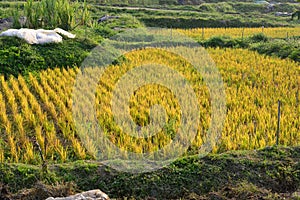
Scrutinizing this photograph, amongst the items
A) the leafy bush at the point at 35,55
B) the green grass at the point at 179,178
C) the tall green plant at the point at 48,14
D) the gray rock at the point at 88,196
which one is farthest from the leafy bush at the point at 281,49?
the gray rock at the point at 88,196

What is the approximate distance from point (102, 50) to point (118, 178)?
5.80 m

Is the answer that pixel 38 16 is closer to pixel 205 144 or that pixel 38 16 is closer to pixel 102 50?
pixel 102 50

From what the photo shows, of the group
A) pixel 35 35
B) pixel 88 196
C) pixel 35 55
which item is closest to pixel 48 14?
pixel 35 35

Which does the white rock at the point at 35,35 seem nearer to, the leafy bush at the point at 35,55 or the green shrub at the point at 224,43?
the leafy bush at the point at 35,55

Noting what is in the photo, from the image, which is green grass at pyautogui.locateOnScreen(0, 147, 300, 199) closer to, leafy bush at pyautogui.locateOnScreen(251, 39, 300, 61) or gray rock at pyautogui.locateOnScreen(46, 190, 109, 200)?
gray rock at pyautogui.locateOnScreen(46, 190, 109, 200)

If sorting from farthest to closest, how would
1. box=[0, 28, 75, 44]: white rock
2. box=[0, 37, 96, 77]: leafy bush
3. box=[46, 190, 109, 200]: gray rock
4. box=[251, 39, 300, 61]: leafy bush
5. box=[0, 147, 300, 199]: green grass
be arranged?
box=[251, 39, 300, 61]: leafy bush < box=[0, 28, 75, 44]: white rock < box=[0, 37, 96, 77]: leafy bush < box=[0, 147, 300, 199]: green grass < box=[46, 190, 109, 200]: gray rock

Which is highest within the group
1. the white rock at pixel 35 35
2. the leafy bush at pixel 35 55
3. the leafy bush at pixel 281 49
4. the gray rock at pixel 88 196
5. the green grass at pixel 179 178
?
the white rock at pixel 35 35

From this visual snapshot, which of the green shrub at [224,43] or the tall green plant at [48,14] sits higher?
the tall green plant at [48,14]

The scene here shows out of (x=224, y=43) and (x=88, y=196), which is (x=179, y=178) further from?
(x=224, y=43)

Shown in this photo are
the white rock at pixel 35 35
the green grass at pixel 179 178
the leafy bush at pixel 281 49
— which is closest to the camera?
the green grass at pixel 179 178

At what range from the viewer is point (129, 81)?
694 cm

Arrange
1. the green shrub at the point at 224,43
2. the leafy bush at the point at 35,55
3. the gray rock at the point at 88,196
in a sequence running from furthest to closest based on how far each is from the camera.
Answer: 1. the green shrub at the point at 224,43
2. the leafy bush at the point at 35,55
3. the gray rock at the point at 88,196

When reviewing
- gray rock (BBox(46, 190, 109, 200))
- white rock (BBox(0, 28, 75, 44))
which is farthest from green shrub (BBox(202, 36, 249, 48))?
gray rock (BBox(46, 190, 109, 200))

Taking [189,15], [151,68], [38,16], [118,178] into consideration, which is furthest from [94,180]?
[189,15]
